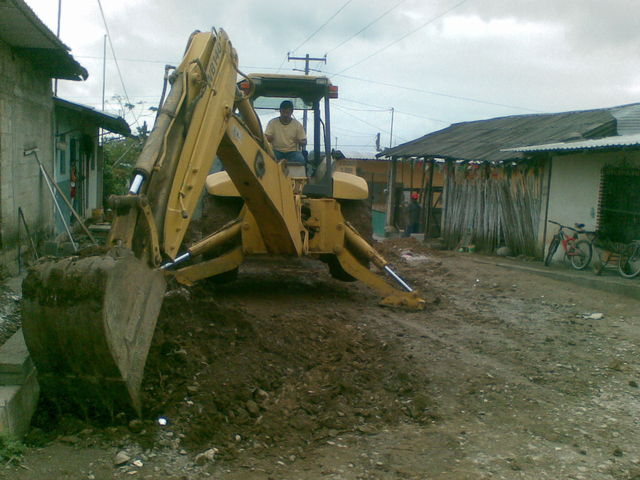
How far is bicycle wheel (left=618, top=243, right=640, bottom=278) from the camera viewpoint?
10359 millimetres

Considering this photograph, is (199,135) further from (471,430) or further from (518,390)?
(518,390)

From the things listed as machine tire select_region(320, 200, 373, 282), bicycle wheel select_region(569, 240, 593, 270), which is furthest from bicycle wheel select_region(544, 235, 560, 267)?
machine tire select_region(320, 200, 373, 282)

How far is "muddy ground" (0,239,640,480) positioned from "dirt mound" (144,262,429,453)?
13mm

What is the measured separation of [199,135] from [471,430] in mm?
2608

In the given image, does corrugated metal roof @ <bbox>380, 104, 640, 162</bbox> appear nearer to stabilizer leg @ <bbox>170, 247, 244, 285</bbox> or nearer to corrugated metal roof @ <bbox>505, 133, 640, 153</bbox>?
corrugated metal roof @ <bbox>505, 133, 640, 153</bbox>

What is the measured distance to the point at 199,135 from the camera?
4.20m

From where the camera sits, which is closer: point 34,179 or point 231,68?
point 231,68

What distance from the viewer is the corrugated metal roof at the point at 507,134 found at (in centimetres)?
1337

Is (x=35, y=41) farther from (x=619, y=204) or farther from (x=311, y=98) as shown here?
(x=619, y=204)

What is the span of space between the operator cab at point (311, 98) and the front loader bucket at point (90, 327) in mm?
4483

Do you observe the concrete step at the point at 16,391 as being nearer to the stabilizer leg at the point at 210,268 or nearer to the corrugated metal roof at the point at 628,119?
the stabilizer leg at the point at 210,268

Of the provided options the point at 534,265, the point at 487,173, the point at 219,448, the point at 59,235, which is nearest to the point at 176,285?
the point at 219,448

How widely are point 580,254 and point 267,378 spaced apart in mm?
8466

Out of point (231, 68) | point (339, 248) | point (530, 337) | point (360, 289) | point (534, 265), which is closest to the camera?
point (231, 68)
